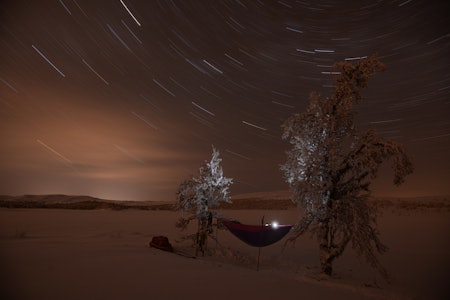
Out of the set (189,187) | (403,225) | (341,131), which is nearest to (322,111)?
(341,131)

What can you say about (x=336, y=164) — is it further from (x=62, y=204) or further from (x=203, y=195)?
(x=62, y=204)

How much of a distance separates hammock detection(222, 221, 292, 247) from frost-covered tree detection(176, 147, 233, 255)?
1125 mm

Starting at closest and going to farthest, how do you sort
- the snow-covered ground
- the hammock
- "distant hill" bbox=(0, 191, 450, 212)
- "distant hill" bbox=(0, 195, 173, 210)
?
the snow-covered ground < the hammock < "distant hill" bbox=(0, 195, 173, 210) < "distant hill" bbox=(0, 191, 450, 212)

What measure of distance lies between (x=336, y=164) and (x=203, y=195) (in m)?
6.52

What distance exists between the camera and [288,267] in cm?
1451

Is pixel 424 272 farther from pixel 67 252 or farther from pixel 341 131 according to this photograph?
pixel 67 252

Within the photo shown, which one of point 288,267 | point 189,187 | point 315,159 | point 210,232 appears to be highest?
point 315,159

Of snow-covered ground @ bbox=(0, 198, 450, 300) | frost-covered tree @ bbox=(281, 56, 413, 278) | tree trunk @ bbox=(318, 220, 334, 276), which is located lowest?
snow-covered ground @ bbox=(0, 198, 450, 300)

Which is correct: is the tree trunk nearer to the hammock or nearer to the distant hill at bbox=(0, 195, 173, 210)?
the hammock

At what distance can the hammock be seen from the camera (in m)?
13.8

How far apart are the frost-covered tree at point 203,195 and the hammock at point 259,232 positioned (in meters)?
1.12

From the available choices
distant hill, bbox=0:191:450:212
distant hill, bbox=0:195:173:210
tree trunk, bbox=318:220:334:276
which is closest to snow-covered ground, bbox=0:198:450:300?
tree trunk, bbox=318:220:334:276

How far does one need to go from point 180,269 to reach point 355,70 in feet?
31.9

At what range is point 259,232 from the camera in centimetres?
1380
